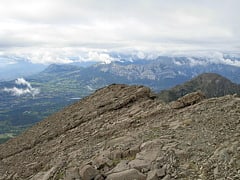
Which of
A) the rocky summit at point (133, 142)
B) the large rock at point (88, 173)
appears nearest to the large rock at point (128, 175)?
the rocky summit at point (133, 142)

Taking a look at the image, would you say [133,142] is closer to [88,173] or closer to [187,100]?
[88,173]

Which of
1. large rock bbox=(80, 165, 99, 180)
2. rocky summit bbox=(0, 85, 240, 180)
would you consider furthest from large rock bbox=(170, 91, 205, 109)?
large rock bbox=(80, 165, 99, 180)

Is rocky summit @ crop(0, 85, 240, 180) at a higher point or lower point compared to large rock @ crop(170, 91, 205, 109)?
lower

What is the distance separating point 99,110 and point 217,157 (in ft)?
73.1

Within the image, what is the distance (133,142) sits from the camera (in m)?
30.5

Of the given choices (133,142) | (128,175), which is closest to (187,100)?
(133,142)

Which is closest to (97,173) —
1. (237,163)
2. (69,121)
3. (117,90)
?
(237,163)

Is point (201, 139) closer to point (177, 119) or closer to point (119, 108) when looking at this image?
point (177, 119)

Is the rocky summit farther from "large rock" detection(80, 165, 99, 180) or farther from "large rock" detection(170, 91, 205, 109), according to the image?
"large rock" detection(170, 91, 205, 109)

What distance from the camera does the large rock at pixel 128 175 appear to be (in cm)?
2491

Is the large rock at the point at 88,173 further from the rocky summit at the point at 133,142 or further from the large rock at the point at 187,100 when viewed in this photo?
the large rock at the point at 187,100

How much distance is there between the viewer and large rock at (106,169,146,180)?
24906mm

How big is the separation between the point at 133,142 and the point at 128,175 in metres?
5.56

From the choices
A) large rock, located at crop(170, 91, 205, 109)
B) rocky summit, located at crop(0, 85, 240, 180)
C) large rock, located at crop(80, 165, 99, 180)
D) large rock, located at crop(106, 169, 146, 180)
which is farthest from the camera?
large rock, located at crop(170, 91, 205, 109)
